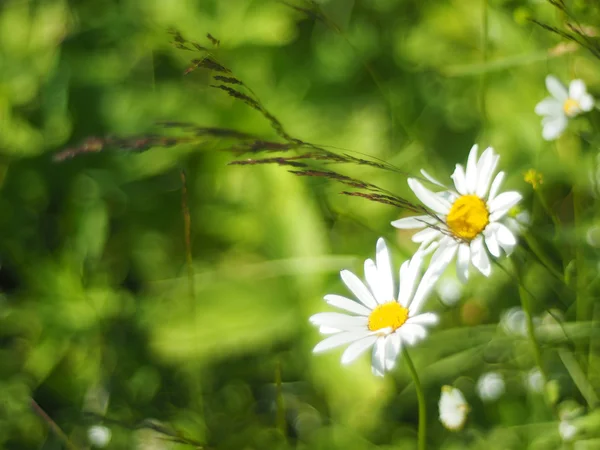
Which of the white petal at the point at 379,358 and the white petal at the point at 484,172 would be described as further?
the white petal at the point at 484,172

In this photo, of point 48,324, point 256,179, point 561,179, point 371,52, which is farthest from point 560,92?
point 48,324

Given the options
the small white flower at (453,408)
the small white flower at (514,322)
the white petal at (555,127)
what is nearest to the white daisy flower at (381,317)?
the small white flower at (453,408)

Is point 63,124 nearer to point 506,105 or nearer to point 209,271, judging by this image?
point 209,271

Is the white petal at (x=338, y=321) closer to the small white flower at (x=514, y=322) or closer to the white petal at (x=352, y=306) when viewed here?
the white petal at (x=352, y=306)

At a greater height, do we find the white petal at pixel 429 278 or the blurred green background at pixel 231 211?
the blurred green background at pixel 231 211

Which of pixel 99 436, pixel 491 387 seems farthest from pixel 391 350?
pixel 99 436

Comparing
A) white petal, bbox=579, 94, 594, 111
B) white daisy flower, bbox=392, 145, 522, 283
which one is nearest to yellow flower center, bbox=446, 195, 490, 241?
white daisy flower, bbox=392, 145, 522, 283

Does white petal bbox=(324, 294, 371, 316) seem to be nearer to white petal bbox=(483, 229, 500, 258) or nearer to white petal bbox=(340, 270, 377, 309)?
white petal bbox=(340, 270, 377, 309)

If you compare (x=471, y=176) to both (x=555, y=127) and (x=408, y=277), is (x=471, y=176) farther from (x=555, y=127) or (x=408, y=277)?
(x=555, y=127)
